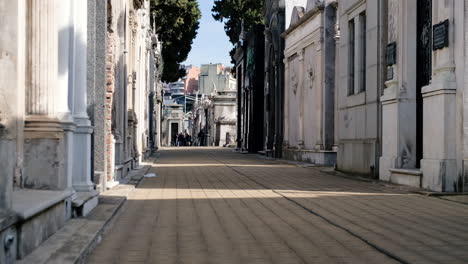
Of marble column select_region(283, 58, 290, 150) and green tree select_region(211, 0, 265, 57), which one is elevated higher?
green tree select_region(211, 0, 265, 57)

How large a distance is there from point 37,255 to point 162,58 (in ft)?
151

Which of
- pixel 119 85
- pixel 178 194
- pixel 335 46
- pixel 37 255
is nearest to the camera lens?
pixel 37 255

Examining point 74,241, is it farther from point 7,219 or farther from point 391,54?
point 391,54

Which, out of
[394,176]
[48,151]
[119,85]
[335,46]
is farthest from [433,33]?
[335,46]

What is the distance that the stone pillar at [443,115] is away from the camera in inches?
476

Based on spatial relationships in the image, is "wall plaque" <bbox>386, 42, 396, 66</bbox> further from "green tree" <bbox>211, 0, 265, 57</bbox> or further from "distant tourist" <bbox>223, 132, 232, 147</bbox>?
"distant tourist" <bbox>223, 132, 232, 147</bbox>

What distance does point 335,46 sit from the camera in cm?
2338

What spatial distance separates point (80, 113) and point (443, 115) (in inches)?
237

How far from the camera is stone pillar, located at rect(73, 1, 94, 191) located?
31.3ft

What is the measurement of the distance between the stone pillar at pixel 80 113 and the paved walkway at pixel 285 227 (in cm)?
73

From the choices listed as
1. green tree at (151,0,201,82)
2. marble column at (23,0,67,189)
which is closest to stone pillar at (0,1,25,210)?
marble column at (23,0,67,189)

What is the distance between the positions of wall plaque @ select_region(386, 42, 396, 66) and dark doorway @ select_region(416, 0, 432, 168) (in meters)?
0.63

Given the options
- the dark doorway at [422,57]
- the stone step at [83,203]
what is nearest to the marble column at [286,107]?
the dark doorway at [422,57]

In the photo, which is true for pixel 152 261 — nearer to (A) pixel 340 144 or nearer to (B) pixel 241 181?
(B) pixel 241 181
